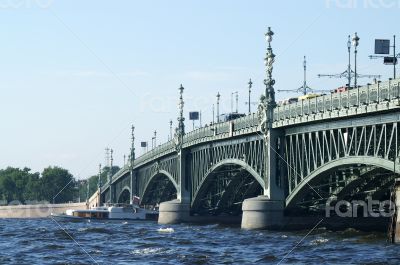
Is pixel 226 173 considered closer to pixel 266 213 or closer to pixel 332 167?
pixel 266 213

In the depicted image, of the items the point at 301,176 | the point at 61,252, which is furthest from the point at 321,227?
the point at 61,252

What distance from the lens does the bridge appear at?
67.0 metres

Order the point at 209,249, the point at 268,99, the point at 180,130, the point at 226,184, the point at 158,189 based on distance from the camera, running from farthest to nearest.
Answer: the point at 158,189, the point at 180,130, the point at 226,184, the point at 268,99, the point at 209,249

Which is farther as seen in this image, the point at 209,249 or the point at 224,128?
the point at 224,128

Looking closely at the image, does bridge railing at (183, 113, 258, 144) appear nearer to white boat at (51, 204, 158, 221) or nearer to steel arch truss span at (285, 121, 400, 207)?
steel arch truss span at (285, 121, 400, 207)

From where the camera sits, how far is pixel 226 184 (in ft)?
364

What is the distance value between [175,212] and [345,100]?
53197 mm

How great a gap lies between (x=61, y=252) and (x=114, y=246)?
6856 mm

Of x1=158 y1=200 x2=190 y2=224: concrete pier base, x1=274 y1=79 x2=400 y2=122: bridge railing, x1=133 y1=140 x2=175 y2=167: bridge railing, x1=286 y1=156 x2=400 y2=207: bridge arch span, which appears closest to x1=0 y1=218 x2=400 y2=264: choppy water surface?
x1=286 y1=156 x2=400 y2=207: bridge arch span

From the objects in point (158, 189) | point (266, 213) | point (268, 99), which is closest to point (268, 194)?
point (266, 213)

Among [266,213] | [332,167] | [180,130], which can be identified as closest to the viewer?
[332,167]

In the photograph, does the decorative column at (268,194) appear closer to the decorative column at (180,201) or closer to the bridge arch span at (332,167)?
the bridge arch span at (332,167)

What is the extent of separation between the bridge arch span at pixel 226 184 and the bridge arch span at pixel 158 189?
97.5ft

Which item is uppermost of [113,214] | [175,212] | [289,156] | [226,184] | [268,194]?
[289,156]
